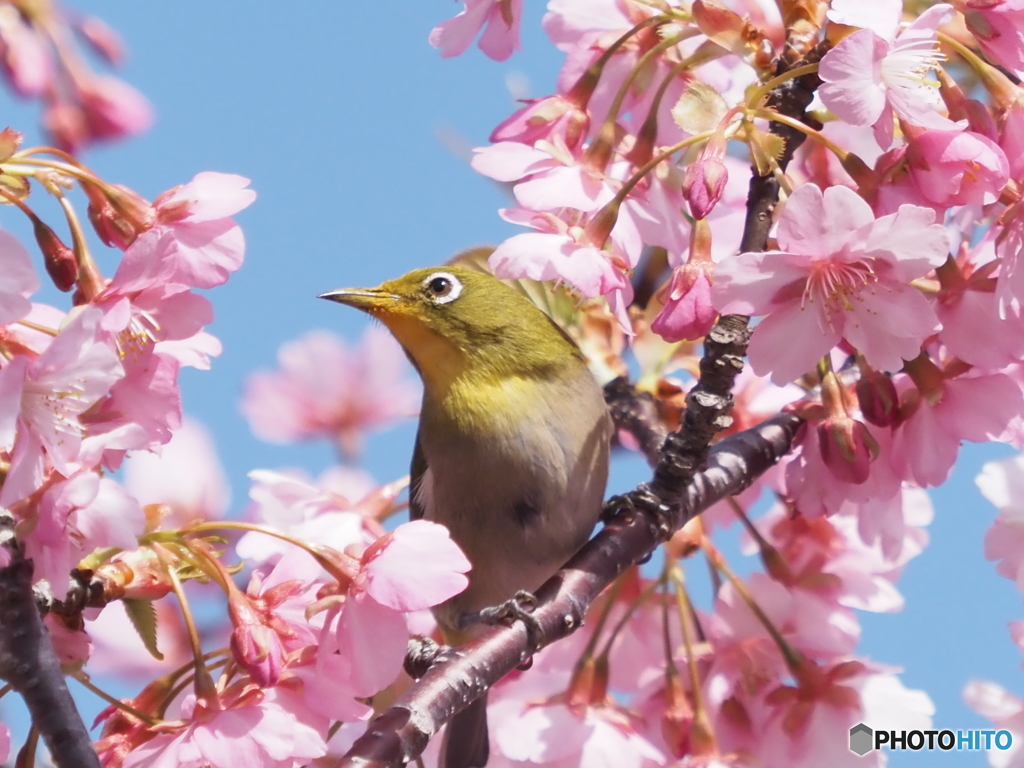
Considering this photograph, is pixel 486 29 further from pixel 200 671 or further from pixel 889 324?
pixel 200 671

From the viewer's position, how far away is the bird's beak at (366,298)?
3.60 meters

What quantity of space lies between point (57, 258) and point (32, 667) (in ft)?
2.38

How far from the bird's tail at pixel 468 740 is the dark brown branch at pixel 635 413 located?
979 mm

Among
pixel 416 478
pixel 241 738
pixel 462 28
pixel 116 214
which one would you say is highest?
pixel 462 28

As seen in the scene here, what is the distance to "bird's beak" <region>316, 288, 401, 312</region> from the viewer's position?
11.8 ft

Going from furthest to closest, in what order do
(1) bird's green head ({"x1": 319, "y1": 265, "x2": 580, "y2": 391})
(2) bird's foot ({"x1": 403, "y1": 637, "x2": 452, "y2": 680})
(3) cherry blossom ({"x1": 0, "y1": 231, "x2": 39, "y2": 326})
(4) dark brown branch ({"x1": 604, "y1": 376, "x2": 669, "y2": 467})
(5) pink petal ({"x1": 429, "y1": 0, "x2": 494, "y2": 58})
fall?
1. (4) dark brown branch ({"x1": 604, "y1": 376, "x2": 669, "y2": 467})
2. (1) bird's green head ({"x1": 319, "y1": 265, "x2": 580, "y2": 391})
3. (2) bird's foot ({"x1": 403, "y1": 637, "x2": 452, "y2": 680})
4. (5) pink petal ({"x1": 429, "y1": 0, "x2": 494, "y2": 58})
5. (3) cherry blossom ({"x1": 0, "y1": 231, "x2": 39, "y2": 326})

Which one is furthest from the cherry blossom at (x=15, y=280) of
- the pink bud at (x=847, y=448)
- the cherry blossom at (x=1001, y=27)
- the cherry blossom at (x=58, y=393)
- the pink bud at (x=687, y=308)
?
the cherry blossom at (x=1001, y=27)

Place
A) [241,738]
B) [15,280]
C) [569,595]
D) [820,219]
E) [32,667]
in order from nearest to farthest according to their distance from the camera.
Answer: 1. [15,280]
2. [32,667]
3. [241,738]
4. [820,219]
5. [569,595]

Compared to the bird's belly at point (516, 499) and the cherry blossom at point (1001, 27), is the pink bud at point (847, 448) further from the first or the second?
the bird's belly at point (516, 499)

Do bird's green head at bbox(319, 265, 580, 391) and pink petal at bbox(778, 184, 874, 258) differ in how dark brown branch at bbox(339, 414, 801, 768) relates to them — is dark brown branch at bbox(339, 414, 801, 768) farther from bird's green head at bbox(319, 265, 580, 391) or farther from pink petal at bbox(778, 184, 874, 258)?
pink petal at bbox(778, 184, 874, 258)

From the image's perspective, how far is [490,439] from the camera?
3.52 meters

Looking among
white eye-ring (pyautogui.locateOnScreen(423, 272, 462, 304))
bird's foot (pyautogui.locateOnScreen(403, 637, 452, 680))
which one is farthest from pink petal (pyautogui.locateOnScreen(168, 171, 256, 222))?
white eye-ring (pyautogui.locateOnScreen(423, 272, 462, 304))

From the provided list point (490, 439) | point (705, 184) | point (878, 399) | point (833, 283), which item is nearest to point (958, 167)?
point (833, 283)

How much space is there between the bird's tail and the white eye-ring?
1.25 metres
